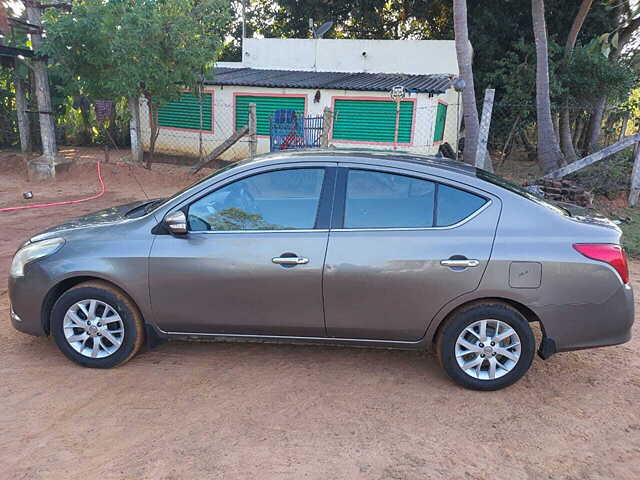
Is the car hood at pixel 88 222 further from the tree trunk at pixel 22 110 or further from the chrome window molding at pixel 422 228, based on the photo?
the tree trunk at pixel 22 110

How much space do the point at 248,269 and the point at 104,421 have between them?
1.31 m

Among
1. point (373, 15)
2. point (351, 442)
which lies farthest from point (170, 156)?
point (351, 442)

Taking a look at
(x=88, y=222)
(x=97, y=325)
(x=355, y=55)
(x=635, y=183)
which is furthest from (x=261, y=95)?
(x=97, y=325)

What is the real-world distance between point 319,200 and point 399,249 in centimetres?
66

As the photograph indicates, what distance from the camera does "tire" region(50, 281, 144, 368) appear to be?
3.91 metres

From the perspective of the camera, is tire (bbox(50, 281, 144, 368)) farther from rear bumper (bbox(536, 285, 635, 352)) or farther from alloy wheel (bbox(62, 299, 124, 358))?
rear bumper (bbox(536, 285, 635, 352))

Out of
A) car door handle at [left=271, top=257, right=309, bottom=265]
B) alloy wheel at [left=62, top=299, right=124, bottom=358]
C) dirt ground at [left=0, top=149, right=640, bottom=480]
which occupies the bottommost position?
dirt ground at [left=0, top=149, right=640, bottom=480]

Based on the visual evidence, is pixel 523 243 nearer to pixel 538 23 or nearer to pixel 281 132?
pixel 281 132

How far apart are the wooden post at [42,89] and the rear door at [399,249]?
1058 cm

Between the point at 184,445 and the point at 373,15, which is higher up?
the point at 373,15

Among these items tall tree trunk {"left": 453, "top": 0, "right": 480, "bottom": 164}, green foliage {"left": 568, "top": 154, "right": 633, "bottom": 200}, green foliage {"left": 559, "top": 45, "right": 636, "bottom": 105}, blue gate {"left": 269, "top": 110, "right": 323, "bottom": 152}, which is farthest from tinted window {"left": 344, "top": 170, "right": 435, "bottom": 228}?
green foliage {"left": 559, "top": 45, "right": 636, "bottom": 105}

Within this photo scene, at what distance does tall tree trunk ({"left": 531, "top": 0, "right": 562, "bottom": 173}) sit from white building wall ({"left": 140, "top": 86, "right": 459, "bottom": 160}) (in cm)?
336

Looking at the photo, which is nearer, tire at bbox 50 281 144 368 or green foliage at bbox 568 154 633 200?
tire at bbox 50 281 144 368

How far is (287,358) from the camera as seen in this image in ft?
13.9
